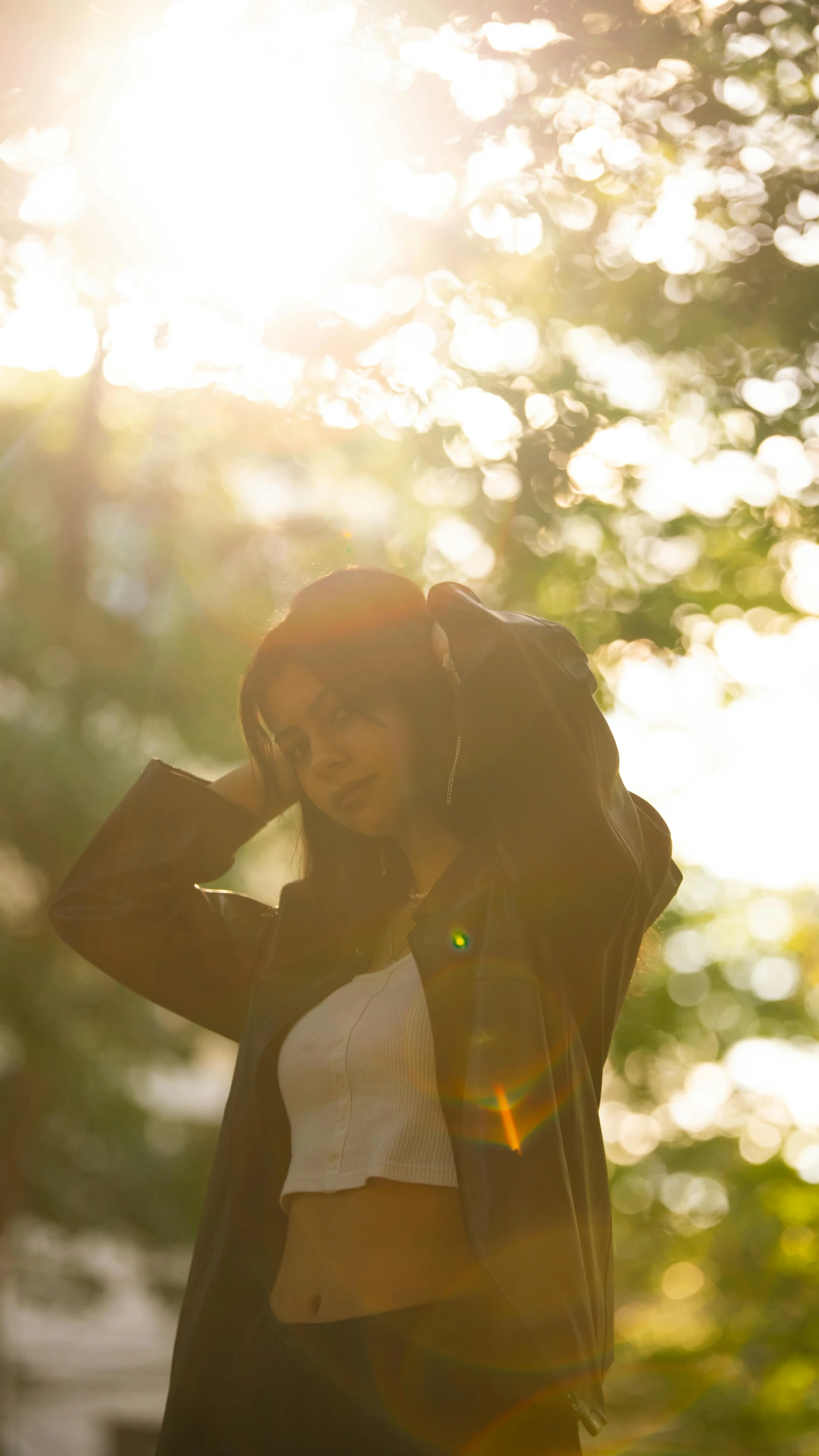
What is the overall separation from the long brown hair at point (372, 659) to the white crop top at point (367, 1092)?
0.42 m

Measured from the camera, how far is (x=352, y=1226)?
6.70 feet

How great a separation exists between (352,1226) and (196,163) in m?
3.74

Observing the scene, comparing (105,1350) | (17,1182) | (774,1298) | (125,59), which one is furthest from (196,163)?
(105,1350)

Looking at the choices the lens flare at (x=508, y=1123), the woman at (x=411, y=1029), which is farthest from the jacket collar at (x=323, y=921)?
the lens flare at (x=508, y=1123)

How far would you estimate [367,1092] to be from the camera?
2.14 meters

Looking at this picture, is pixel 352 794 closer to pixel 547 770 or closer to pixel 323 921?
pixel 323 921

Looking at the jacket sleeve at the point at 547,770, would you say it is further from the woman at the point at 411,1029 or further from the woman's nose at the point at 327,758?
the woman's nose at the point at 327,758

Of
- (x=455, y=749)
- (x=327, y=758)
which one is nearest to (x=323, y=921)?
(x=327, y=758)

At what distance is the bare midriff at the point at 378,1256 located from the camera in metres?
1.95

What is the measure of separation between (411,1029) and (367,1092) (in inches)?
5.7

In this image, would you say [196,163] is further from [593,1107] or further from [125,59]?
[593,1107]

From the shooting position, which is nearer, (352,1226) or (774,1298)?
(352,1226)

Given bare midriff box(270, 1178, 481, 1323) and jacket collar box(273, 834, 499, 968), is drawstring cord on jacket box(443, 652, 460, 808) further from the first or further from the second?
bare midriff box(270, 1178, 481, 1323)

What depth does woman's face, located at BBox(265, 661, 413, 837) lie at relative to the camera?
2.45 m
